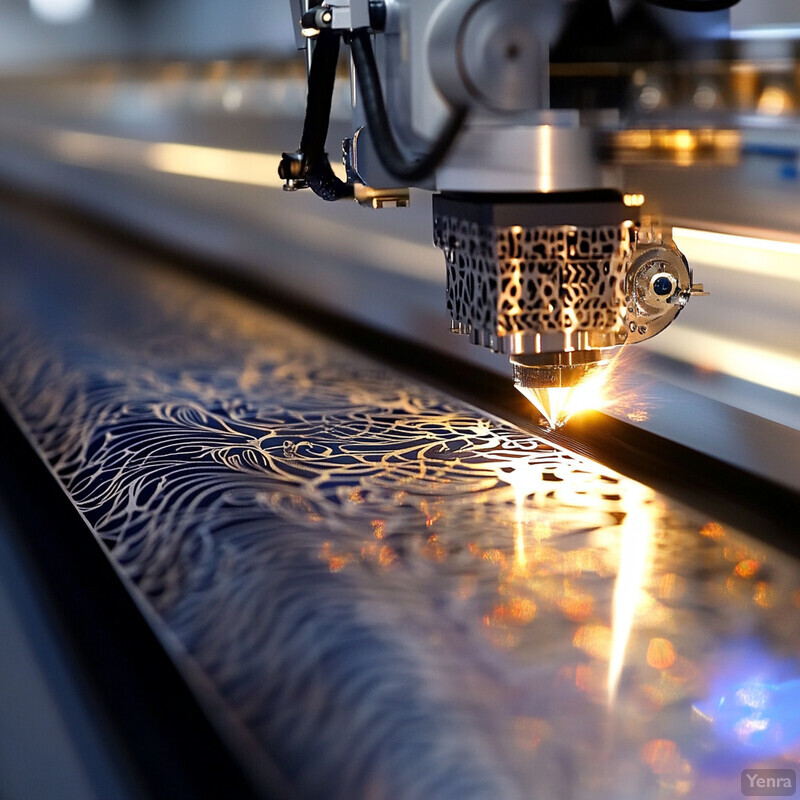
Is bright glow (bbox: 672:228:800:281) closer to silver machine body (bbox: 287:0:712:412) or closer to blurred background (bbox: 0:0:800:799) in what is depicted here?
blurred background (bbox: 0:0:800:799)

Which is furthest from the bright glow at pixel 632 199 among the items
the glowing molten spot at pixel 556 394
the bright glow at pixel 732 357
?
the bright glow at pixel 732 357

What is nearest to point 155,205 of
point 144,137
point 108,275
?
point 144,137

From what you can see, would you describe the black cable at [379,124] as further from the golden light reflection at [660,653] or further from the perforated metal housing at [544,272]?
the golden light reflection at [660,653]

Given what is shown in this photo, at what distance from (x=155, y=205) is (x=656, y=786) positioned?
208cm

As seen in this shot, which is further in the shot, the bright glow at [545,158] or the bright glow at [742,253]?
the bright glow at [742,253]

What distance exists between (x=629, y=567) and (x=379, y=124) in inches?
10.6

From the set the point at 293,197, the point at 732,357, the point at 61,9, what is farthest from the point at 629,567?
the point at 61,9

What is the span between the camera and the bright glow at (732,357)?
31.8 inches

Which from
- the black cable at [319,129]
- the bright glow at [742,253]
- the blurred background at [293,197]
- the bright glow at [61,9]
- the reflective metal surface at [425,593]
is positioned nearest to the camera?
the reflective metal surface at [425,593]

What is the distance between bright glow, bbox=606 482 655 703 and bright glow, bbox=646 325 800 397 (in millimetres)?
159

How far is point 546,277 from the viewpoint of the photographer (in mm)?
522

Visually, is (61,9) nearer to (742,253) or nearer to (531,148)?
(742,253)

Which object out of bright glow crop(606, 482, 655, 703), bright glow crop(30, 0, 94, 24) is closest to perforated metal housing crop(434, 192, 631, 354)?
bright glow crop(606, 482, 655, 703)

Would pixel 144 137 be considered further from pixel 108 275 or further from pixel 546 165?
pixel 546 165
